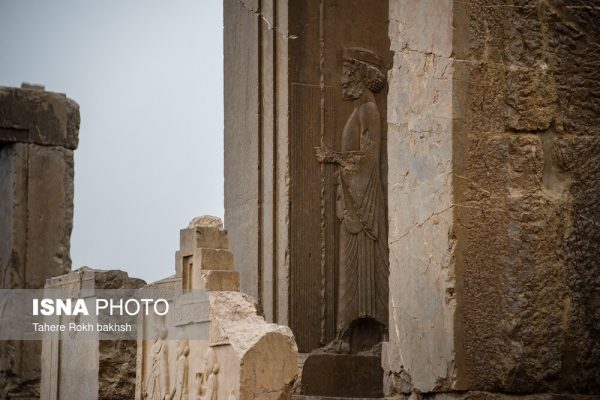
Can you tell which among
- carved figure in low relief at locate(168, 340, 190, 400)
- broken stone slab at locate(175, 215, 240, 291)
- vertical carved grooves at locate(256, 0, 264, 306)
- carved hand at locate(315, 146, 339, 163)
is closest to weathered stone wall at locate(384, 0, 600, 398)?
broken stone slab at locate(175, 215, 240, 291)

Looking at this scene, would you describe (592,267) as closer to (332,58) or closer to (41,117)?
(332,58)

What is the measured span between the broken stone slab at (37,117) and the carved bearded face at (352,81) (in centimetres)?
394

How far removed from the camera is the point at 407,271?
411 cm

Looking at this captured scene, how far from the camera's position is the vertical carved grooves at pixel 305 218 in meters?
9.12

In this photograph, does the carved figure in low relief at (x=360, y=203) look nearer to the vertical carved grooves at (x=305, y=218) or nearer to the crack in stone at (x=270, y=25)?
the vertical carved grooves at (x=305, y=218)

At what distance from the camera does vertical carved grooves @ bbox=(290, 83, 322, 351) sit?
29.9 feet

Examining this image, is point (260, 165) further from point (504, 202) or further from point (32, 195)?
point (504, 202)

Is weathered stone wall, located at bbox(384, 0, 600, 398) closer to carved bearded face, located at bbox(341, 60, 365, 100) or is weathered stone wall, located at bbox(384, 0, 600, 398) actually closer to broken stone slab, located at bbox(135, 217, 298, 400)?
broken stone slab, located at bbox(135, 217, 298, 400)

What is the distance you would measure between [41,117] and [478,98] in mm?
8706

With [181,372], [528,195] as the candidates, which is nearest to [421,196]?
[528,195]

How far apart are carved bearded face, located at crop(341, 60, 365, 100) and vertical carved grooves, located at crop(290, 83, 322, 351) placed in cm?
26

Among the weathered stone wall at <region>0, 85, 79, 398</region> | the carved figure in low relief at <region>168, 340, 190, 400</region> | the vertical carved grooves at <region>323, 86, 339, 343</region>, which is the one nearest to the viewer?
the carved figure in low relief at <region>168, 340, 190, 400</region>

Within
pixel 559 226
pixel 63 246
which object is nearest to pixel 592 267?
pixel 559 226

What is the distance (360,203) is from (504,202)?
18.0 ft
